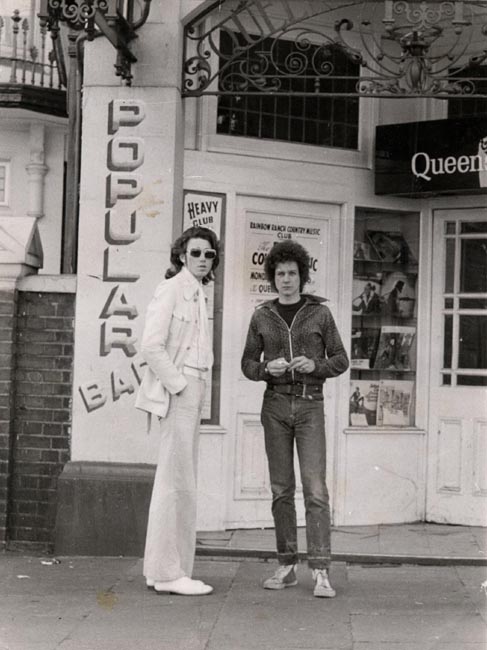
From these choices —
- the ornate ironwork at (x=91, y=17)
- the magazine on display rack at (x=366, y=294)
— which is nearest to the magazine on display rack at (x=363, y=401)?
the magazine on display rack at (x=366, y=294)

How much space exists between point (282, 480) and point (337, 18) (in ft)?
13.6

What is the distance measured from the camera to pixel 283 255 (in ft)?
23.9

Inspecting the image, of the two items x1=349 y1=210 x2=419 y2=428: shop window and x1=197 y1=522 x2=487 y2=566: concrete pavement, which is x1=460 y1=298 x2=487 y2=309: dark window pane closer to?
x1=349 y1=210 x2=419 y2=428: shop window

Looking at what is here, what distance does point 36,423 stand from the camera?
8562mm

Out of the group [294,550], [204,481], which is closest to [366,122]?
[204,481]

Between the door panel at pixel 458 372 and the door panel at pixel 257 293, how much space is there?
2.93ft

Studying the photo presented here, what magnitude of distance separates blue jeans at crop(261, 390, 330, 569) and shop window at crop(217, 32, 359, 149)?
110 inches

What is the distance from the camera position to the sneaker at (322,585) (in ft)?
23.0

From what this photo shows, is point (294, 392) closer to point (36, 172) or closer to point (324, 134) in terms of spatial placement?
point (324, 134)

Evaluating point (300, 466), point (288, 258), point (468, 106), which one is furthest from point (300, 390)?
point (468, 106)

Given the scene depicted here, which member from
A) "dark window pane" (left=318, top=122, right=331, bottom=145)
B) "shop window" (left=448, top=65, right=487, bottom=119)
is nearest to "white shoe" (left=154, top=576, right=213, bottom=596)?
"dark window pane" (left=318, top=122, right=331, bottom=145)

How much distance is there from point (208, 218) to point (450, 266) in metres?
2.06

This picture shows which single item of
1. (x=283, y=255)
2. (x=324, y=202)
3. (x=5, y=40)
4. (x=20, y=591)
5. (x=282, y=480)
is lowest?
(x=20, y=591)

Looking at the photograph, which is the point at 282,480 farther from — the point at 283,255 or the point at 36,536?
the point at 36,536
